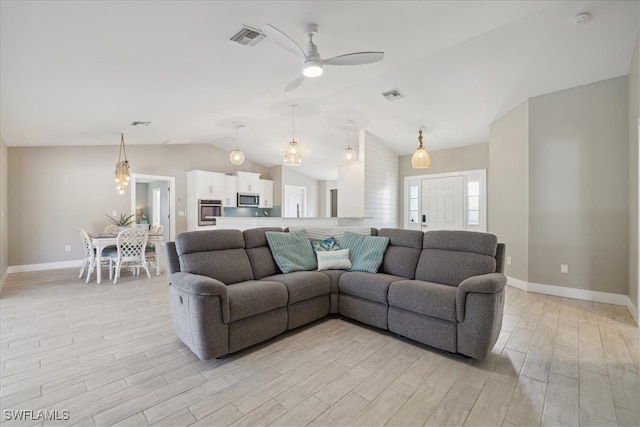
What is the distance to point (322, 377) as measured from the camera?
2.10 meters

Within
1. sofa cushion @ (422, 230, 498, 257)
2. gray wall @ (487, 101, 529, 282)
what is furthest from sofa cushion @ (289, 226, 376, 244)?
gray wall @ (487, 101, 529, 282)

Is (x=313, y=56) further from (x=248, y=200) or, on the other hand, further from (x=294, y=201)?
(x=294, y=201)

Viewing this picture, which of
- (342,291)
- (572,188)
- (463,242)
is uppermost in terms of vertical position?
(572,188)

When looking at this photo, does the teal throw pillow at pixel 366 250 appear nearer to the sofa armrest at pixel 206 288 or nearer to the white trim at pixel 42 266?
the sofa armrest at pixel 206 288

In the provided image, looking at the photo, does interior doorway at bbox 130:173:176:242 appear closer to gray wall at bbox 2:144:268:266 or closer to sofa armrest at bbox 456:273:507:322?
gray wall at bbox 2:144:268:266

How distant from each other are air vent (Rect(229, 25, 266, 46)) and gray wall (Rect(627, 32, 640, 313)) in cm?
377

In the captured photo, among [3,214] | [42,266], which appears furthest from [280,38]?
[42,266]

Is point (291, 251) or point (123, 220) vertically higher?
point (123, 220)

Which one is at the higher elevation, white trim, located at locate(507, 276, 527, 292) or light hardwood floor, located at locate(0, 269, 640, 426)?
white trim, located at locate(507, 276, 527, 292)

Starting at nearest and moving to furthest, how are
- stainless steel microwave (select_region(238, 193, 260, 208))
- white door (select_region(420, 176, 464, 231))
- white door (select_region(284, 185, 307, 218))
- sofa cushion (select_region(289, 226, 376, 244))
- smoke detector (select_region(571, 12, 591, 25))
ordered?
1. smoke detector (select_region(571, 12, 591, 25))
2. sofa cushion (select_region(289, 226, 376, 244))
3. white door (select_region(420, 176, 464, 231))
4. stainless steel microwave (select_region(238, 193, 260, 208))
5. white door (select_region(284, 185, 307, 218))

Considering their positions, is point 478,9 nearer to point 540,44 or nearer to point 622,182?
point 540,44

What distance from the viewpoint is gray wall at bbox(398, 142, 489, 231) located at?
237 inches

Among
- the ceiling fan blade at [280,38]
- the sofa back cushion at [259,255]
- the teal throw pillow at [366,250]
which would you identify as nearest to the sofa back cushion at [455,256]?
the teal throw pillow at [366,250]

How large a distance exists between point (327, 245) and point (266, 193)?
19.9 ft
